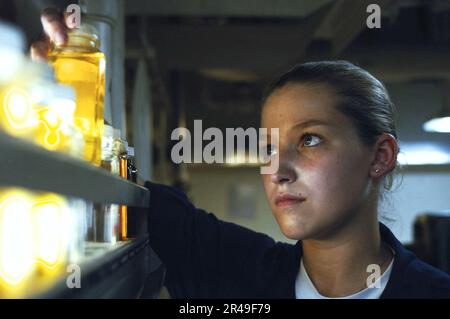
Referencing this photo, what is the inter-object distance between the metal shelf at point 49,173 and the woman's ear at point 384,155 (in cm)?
51

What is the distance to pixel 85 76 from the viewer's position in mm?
568

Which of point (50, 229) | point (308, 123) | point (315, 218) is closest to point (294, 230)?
point (315, 218)

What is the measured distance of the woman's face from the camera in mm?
669

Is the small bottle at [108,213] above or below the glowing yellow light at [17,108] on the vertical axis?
below

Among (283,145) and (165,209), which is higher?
(283,145)

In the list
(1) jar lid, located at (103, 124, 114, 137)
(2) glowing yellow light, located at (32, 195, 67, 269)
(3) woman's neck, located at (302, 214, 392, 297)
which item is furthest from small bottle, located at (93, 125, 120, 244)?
(3) woman's neck, located at (302, 214, 392, 297)

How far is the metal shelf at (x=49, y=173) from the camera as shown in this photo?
9.9 inches

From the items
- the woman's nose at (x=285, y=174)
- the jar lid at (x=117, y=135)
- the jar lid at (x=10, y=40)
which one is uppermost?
the jar lid at (x=10, y=40)

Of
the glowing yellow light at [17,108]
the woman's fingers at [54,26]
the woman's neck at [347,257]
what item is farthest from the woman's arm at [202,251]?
the glowing yellow light at [17,108]

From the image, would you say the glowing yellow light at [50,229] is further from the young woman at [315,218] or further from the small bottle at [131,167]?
the young woman at [315,218]

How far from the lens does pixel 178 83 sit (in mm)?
2221
